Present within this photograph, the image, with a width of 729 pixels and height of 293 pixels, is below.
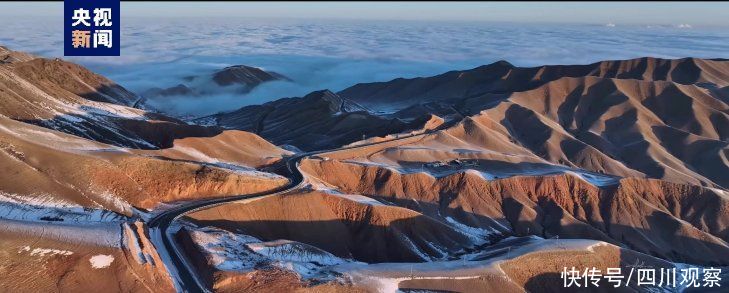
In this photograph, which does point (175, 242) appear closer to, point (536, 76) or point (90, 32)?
point (90, 32)

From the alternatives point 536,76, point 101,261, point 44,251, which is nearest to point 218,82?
point 536,76

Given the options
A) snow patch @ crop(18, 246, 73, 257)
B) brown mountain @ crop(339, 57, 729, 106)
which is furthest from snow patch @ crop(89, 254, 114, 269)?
brown mountain @ crop(339, 57, 729, 106)

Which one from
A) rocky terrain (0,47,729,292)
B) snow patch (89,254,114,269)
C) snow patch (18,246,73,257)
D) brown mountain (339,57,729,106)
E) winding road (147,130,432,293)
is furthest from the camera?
brown mountain (339,57,729,106)

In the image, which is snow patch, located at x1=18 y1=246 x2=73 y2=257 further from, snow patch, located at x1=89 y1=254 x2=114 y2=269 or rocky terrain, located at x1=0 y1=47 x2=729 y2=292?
snow patch, located at x1=89 y1=254 x2=114 y2=269

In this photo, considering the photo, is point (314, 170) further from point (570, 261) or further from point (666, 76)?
point (666, 76)

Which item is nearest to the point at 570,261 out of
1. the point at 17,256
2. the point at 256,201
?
the point at 256,201

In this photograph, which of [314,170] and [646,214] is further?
→ [646,214]
